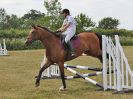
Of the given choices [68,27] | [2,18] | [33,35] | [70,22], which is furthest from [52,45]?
[2,18]

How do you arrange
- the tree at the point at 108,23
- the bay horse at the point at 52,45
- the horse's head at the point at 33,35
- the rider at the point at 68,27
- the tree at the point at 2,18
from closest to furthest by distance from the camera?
the horse's head at the point at 33,35 → the bay horse at the point at 52,45 → the rider at the point at 68,27 → the tree at the point at 2,18 → the tree at the point at 108,23

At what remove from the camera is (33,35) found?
1244 centimetres

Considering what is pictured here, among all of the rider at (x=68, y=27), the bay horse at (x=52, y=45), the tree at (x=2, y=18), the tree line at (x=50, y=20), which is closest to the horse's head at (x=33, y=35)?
the bay horse at (x=52, y=45)

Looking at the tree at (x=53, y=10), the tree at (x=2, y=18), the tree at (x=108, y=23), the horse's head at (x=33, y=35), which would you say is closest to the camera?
the horse's head at (x=33, y=35)

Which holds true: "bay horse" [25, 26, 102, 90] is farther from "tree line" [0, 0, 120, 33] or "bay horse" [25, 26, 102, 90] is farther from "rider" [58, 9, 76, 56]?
"tree line" [0, 0, 120, 33]

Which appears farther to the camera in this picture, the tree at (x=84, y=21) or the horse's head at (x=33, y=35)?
the tree at (x=84, y=21)

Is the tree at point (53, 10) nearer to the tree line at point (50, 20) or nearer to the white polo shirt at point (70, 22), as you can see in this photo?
the tree line at point (50, 20)

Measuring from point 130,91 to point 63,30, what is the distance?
2956mm

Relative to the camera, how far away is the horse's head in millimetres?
12391

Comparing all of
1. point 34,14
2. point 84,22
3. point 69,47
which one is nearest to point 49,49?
point 69,47

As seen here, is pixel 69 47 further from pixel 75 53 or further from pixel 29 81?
pixel 29 81

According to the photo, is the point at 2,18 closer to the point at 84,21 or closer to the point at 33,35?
the point at 84,21

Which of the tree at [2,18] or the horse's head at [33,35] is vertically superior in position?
the tree at [2,18]

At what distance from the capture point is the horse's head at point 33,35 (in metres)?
12.4
